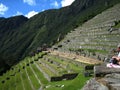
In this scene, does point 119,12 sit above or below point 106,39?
above

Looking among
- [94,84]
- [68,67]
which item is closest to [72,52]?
[68,67]

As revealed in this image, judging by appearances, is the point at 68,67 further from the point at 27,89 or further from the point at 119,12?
the point at 119,12

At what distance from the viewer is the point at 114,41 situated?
3316 centimetres

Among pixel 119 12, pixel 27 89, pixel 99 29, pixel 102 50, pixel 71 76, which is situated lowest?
pixel 27 89

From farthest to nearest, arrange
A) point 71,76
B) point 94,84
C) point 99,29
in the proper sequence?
point 99,29 < point 71,76 < point 94,84

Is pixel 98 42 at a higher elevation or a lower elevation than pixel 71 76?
higher

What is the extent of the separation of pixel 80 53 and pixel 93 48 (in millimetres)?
2544

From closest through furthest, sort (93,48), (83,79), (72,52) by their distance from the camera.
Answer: (83,79) → (93,48) → (72,52)

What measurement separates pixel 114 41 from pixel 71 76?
7.68m

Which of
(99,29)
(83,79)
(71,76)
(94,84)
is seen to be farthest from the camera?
(99,29)

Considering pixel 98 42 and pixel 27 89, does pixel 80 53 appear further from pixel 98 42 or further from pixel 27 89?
pixel 27 89

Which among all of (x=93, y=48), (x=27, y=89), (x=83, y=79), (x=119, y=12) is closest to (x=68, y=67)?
(x=93, y=48)

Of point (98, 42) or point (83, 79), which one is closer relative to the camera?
point (83, 79)

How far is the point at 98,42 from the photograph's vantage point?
3806 centimetres
